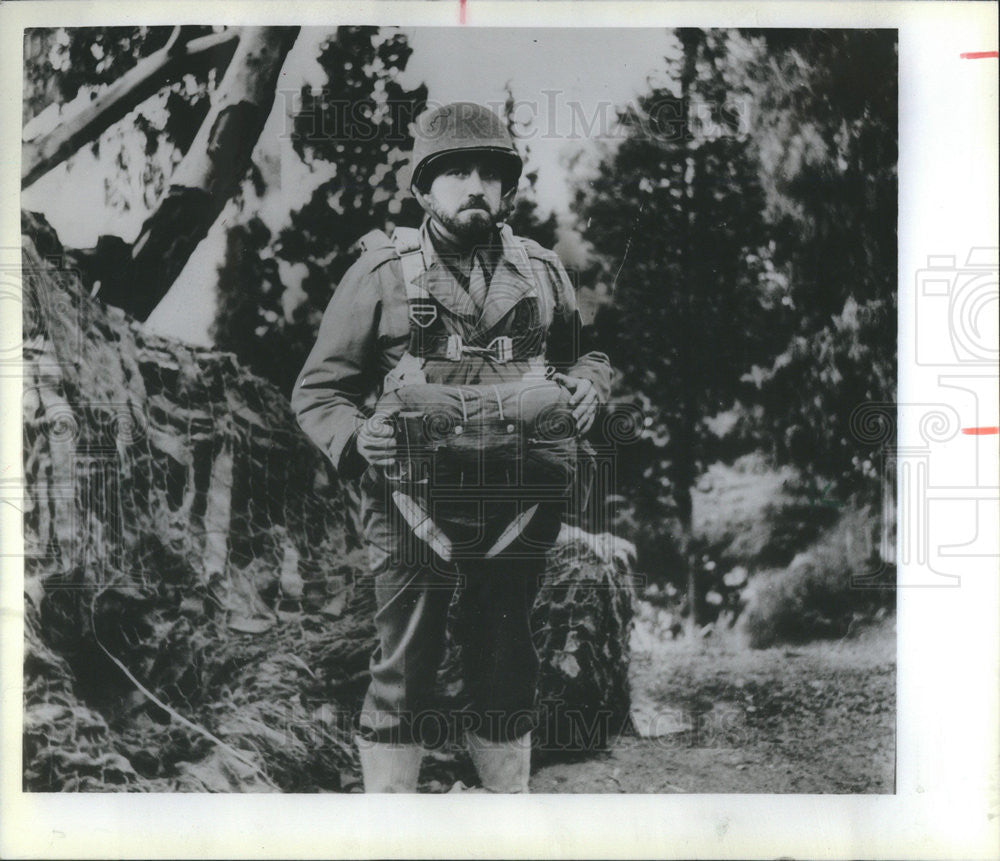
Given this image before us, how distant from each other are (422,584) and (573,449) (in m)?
0.56

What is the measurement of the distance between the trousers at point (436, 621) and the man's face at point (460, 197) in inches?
30.5

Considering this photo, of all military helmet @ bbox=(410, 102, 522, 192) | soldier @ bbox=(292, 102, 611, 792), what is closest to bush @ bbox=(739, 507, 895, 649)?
soldier @ bbox=(292, 102, 611, 792)

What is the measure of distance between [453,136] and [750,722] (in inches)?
72.1

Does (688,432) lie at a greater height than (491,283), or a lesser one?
lesser

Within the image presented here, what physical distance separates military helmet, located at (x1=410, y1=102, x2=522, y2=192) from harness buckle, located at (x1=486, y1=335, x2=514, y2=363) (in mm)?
475

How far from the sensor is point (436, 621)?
2.31 meters

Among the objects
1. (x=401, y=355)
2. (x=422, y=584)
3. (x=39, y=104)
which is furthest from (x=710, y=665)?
(x=39, y=104)

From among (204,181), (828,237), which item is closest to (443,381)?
(204,181)

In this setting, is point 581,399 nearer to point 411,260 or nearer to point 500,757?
point 411,260

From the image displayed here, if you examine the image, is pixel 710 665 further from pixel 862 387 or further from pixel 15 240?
pixel 15 240

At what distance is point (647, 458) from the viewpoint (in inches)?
92.0

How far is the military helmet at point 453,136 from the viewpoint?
7.64 feet

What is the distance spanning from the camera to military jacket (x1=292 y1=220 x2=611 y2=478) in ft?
7.60

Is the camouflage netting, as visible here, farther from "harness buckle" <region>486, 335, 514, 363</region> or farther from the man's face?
the man's face
